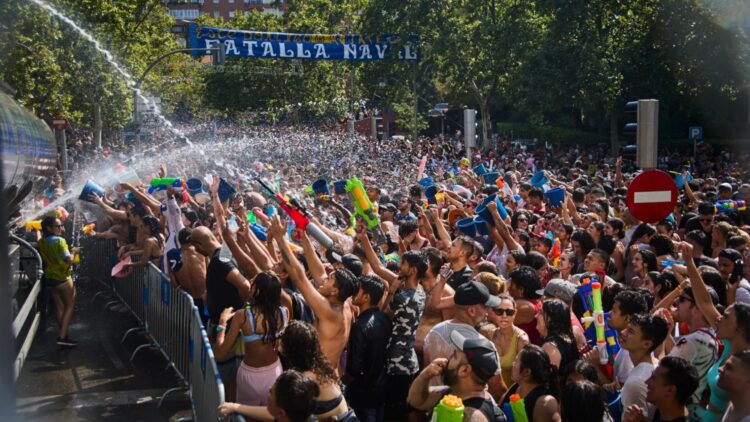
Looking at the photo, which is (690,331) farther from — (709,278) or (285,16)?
(285,16)

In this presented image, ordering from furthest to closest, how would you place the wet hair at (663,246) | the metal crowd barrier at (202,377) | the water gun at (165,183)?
the water gun at (165,183), the wet hair at (663,246), the metal crowd barrier at (202,377)

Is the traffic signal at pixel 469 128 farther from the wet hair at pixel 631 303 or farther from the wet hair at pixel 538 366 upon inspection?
the wet hair at pixel 538 366

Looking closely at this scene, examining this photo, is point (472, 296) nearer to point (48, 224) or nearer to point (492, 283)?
point (492, 283)

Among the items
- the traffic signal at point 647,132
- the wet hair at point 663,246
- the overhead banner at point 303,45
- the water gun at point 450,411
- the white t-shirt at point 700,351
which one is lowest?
the white t-shirt at point 700,351

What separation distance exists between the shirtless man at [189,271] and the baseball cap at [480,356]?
4557 millimetres

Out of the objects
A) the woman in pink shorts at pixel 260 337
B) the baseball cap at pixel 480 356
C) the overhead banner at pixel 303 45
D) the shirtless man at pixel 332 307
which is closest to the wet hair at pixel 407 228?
the shirtless man at pixel 332 307

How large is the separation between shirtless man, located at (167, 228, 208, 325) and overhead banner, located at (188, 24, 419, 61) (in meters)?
23.4

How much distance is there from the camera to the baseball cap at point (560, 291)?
19.7 ft

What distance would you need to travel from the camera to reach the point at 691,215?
34.1 ft

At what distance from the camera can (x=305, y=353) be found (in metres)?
4.55

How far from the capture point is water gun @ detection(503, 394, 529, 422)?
4.30 metres

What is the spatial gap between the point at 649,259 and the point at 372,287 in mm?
2800

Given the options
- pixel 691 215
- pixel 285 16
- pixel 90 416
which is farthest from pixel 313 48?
pixel 90 416

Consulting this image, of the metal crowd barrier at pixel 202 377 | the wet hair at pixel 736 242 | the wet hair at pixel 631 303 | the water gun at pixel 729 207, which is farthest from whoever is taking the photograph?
the water gun at pixel 729 207
